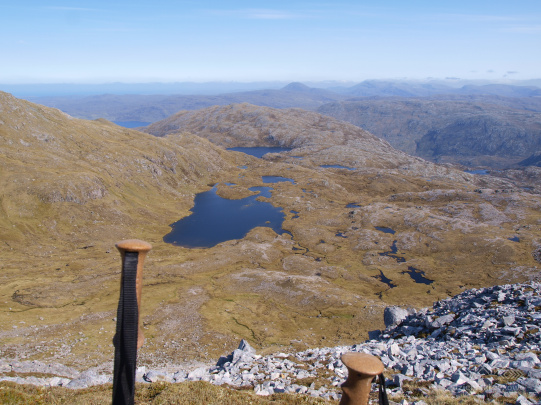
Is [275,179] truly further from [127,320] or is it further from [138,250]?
[127,320]

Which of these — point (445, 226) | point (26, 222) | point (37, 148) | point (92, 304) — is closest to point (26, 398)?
point (92, 304)

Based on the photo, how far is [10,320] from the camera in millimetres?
45719

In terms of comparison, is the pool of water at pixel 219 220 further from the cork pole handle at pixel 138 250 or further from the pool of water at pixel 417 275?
the cork pole handle at pixel 138 250

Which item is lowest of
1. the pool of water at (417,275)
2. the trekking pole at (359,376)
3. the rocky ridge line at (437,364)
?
the pool of water at (417,275)

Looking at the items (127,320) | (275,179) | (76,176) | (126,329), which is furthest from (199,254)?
(275,179)

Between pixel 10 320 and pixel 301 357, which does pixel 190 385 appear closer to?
pixel 301 357

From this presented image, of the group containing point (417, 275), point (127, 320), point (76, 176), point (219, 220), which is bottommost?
point (417, 275)

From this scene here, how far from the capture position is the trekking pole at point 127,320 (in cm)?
809

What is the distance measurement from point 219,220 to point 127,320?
349ft

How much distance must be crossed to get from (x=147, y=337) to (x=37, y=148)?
322 ft

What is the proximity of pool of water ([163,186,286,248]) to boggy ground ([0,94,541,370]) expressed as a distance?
464 cm

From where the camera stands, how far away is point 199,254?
83750 millimetres

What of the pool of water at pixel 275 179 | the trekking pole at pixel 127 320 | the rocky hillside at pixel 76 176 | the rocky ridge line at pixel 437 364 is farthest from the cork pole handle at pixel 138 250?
the pool of water at pixel 275 179

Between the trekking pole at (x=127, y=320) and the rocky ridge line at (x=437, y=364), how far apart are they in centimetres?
1244
